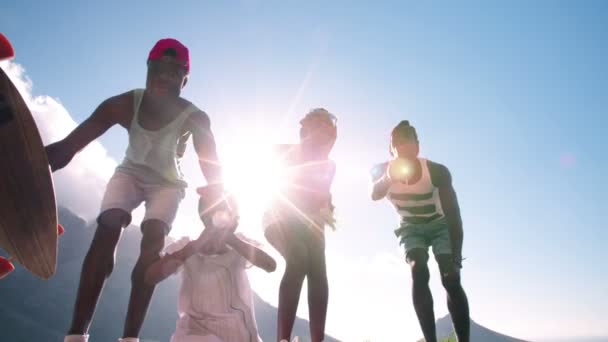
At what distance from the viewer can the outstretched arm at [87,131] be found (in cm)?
278

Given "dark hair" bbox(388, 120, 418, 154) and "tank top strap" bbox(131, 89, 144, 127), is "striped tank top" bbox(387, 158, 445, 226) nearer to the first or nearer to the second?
"dark hair" bbox(388, 120, 418, 154)

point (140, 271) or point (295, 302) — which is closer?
point (140, 271)

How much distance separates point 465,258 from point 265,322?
137m

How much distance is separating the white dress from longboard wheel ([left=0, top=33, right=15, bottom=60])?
65.3 inches

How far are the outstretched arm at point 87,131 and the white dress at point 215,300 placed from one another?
1.04 meters

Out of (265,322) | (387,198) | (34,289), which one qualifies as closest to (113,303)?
(34,289)

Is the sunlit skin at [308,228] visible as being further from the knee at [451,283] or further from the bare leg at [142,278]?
the knee at [451,283]

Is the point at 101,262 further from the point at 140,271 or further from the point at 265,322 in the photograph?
the point at 265,322

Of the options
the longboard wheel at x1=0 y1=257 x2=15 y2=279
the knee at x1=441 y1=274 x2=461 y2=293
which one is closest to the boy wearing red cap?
the longboard wheel at x1=0 y1=257 x2=15 y2=279

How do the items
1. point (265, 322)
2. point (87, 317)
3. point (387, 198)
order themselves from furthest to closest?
1. point (265, 322)
2. point (387, 198)
3. point (87, 317)

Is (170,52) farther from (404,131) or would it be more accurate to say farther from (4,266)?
(404,131)

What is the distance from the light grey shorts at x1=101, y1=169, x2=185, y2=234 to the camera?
119 inches

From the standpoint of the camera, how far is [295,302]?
10.3ft

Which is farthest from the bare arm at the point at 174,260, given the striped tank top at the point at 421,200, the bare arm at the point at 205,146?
the striped tank top at the point at 421,200
